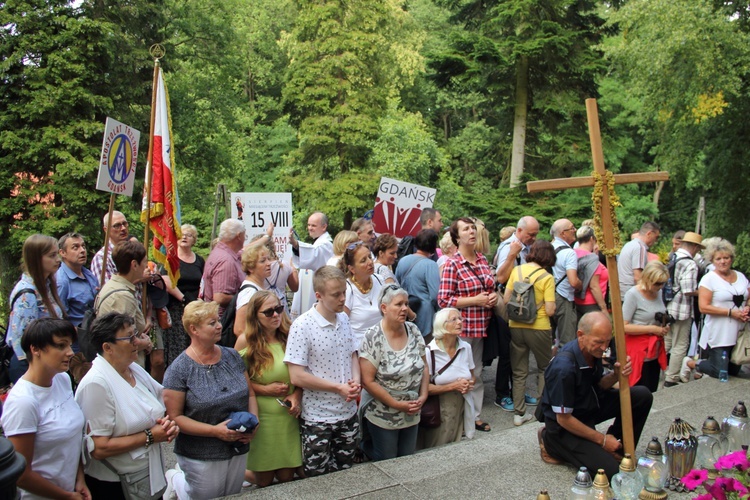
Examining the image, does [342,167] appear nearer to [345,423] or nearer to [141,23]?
[141,23]

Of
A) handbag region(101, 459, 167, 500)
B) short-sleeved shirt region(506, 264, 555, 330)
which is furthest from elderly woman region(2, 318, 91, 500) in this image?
short-sleeved shirt region(506, 264, 555, 330)

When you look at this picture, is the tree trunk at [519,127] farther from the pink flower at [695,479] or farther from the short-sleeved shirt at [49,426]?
the short-sleeved shirt at [49,426]

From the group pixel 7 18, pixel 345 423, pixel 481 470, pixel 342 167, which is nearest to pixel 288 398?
pixel 345 423

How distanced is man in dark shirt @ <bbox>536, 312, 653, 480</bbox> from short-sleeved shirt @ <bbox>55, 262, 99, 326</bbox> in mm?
3941

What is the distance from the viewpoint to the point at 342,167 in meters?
29.4

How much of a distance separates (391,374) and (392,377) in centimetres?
3

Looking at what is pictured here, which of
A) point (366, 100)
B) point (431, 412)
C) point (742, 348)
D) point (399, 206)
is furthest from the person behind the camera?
point (366, 100)

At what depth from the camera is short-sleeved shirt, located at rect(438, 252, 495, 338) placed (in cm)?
692

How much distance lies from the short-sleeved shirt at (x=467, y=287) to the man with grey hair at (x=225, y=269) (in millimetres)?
2066

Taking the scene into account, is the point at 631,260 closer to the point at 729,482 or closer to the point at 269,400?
the point at 729,482

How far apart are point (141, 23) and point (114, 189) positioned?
51.8 feet

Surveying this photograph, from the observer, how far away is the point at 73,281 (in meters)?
5.96

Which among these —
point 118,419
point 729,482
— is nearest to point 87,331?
point 118,419

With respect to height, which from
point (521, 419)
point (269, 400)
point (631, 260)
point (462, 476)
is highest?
point (631, 260)
